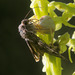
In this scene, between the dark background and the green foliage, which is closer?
the green foliage

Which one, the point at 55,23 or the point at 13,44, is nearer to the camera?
the point at 55,23

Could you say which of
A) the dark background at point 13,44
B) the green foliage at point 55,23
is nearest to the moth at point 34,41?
the green foliage at point 55,23

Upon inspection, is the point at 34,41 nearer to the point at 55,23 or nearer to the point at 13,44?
the point at 55,23

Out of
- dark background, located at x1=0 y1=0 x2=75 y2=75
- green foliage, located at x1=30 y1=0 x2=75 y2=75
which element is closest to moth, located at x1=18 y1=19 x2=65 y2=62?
green foliage, located at x1=30 y1=0 x2=75 y2=75

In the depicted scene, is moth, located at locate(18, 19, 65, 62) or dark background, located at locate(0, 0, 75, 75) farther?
dark background, located at locate(0, 0, 75, 75)

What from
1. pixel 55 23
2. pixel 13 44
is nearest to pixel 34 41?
pixel 55 23

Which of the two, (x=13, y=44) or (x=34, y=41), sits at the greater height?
(x=34, y=41)

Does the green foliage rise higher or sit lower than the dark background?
higher

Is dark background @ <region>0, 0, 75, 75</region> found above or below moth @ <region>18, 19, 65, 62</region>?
below

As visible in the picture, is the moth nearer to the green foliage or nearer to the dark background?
the green foliage

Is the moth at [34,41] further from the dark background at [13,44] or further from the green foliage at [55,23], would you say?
the dark background at [13,44]
